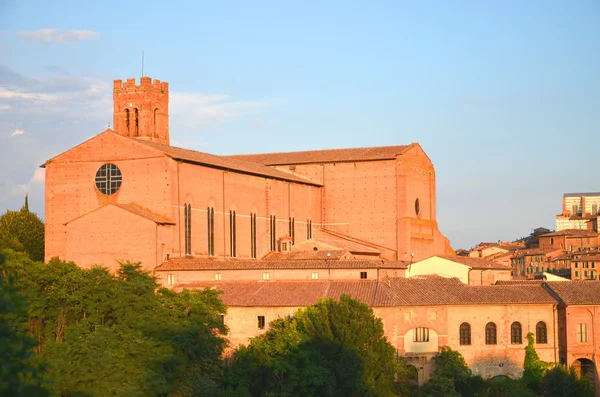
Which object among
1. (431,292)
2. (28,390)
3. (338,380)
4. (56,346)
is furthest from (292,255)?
(28,390)

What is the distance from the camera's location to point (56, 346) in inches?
1545

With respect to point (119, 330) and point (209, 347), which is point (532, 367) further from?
point (119, 330)

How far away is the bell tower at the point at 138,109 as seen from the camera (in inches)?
2689

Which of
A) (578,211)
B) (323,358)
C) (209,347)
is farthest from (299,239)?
(578,211)

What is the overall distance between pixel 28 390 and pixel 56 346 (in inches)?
945

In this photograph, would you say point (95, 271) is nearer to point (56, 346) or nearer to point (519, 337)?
point (56, 346)

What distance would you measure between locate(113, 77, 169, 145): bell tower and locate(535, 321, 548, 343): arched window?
28.4 metres

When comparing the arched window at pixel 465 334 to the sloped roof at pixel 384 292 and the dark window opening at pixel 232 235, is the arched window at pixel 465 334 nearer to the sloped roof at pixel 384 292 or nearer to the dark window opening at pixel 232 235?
the sloped roof at pixel 384 292

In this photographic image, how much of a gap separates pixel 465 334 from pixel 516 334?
2138mm

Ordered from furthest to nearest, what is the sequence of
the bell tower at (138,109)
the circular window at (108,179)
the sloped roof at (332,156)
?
the bell tower at (138,109), the sloped roof at (332,156), the circular window at (108,179)

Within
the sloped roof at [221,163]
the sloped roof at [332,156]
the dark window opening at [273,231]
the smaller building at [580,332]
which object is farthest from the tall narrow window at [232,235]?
the smaller building at [580,332]

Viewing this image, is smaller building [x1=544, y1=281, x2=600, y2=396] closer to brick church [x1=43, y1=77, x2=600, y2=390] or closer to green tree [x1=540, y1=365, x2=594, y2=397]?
brick church [x1=43, y1=77, x2=600, y2=390]

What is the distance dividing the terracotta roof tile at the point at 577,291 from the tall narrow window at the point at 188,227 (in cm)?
1610

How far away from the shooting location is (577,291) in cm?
4850
